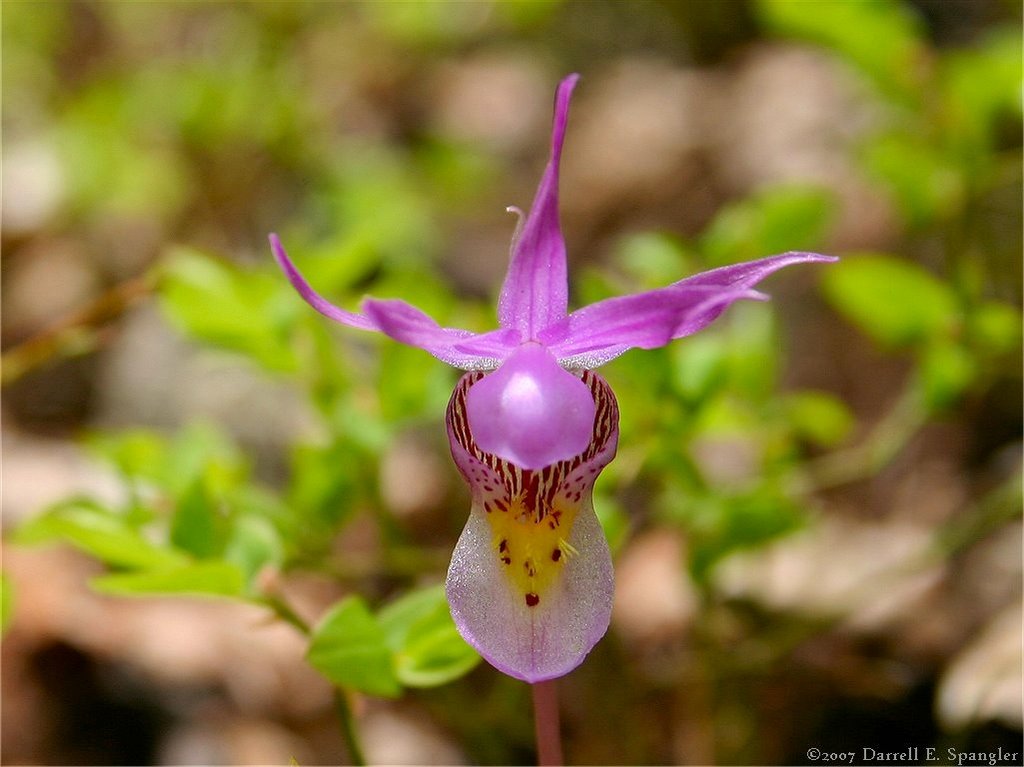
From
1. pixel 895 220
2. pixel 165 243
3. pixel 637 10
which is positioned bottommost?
pixel 895 220

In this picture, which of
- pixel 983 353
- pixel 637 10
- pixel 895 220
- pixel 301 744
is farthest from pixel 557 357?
pixel 637 10

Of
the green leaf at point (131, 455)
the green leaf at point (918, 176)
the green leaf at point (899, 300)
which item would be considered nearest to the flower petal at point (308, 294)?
the green leaf at point (131, 455)

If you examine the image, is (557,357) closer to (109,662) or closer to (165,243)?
(109,662)

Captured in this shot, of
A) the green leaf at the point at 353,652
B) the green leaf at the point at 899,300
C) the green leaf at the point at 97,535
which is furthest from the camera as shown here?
the green leaf at the point at 899,300

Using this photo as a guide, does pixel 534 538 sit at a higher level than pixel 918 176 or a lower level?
lower

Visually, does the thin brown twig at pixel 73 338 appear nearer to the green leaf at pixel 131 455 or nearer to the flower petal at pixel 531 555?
the green leaf at pixel 131 455

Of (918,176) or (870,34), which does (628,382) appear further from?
(870,34)

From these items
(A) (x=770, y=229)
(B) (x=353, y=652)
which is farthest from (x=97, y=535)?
(A) (x=770, y=229)
